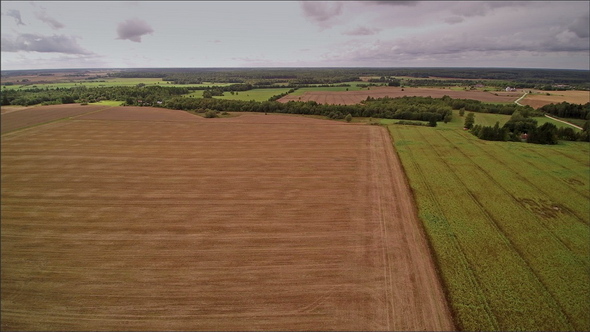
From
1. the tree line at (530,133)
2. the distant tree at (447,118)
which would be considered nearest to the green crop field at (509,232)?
the tree line at (530,133)

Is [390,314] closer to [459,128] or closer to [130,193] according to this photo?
[130,193]

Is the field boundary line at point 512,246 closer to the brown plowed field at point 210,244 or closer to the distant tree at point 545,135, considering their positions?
the brown plowed field at point 210,244

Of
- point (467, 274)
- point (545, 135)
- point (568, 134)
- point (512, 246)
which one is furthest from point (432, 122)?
point (467, 274)

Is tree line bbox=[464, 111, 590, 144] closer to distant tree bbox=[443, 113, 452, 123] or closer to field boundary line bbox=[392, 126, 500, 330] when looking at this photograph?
distant tree bbox=[443, 113, 452, 123]

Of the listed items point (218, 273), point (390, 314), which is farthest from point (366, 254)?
point (218, 273)

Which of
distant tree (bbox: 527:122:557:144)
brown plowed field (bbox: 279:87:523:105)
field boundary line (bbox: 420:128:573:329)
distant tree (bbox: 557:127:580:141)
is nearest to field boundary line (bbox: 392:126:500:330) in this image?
field boundary line (bbox: 420:128:573:329)

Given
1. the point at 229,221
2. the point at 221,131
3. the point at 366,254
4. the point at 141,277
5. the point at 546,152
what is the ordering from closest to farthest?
the point at 141,277, the point at 366,254, the point at 229,221, the point at 546,152, the point at 221,131
